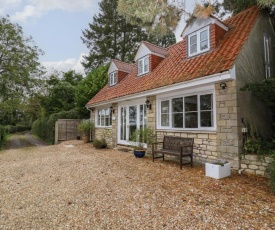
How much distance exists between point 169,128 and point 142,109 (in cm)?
213

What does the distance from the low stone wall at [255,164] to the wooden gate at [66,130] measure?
13.5 metres

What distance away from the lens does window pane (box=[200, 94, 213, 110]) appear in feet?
21.4

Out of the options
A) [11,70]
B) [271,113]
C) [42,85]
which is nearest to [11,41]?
[11,70]

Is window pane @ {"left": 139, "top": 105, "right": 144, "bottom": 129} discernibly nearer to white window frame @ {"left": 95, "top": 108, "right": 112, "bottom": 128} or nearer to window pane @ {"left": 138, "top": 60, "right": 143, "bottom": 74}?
window pane @ {"left": 138, "top": 60, "right": 143, "bottom": 74}

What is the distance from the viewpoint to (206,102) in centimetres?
665

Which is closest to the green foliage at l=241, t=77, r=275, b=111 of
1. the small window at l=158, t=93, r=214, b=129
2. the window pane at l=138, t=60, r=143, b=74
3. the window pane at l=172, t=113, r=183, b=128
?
the small window at l=158, t=93, r=214, b=129

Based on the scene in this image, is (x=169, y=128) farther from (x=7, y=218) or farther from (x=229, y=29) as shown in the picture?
(x=7, y=218)

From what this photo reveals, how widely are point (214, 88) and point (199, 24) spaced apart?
2.97m

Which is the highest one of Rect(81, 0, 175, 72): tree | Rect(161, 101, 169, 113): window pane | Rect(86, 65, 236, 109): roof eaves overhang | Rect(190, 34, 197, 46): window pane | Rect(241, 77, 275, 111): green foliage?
Rect(81, 0, 175, 72): tree

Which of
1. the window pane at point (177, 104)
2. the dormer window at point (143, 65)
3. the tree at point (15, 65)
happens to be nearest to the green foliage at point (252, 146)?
the window pane at point (177, 104)

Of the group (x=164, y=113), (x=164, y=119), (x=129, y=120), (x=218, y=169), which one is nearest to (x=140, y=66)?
(x=129, y=120)

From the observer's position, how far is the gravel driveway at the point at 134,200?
301 centimetres

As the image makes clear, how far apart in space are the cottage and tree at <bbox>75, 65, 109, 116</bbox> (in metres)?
8.24

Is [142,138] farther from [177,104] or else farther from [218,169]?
[218,169]
